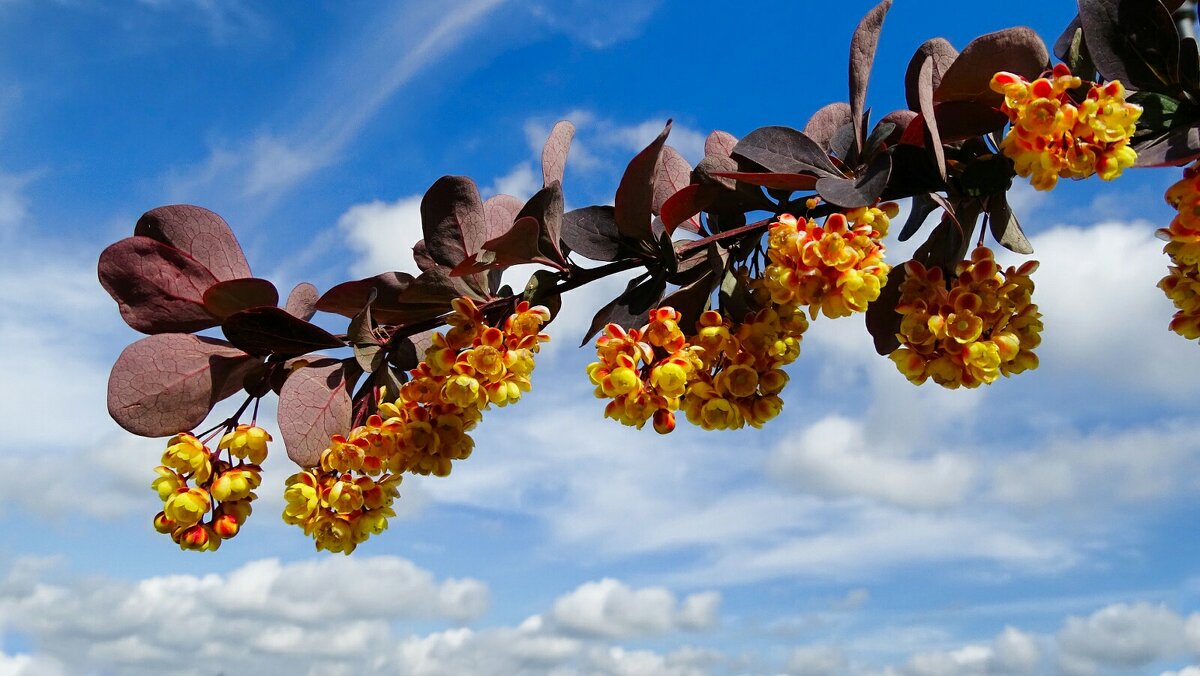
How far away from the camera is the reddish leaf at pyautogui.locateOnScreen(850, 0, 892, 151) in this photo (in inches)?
74.9

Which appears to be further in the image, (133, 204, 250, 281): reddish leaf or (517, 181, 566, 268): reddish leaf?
(133, 204, 250, 281): reddish leaf

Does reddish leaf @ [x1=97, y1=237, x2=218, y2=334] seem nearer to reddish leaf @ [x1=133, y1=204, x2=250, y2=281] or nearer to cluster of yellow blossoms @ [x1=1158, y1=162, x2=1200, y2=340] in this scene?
→ reddish leaf @ [x1=133, y1=204, x2=250, y2=281]

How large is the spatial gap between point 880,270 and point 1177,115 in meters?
0.68

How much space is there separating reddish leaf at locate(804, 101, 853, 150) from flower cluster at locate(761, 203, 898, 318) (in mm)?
474

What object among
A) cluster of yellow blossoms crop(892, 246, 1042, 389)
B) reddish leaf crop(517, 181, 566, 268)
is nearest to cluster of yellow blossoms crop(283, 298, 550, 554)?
reddish leaf crop(517, 181, 566, 268)

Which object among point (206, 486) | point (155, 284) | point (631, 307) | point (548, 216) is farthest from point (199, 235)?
point (631, 307)

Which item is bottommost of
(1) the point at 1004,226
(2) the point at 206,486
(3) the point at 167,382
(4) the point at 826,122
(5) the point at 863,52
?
(2) the point at 206,486

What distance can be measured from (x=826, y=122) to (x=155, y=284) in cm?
157

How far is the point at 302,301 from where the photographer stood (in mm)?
2355

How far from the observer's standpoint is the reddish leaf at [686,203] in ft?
6.27

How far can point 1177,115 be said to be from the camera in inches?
73.4

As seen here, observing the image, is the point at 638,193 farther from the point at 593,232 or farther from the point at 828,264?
the point at 828,264

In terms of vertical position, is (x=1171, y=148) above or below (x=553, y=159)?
below

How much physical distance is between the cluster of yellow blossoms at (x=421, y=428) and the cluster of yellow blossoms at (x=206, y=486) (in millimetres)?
126
